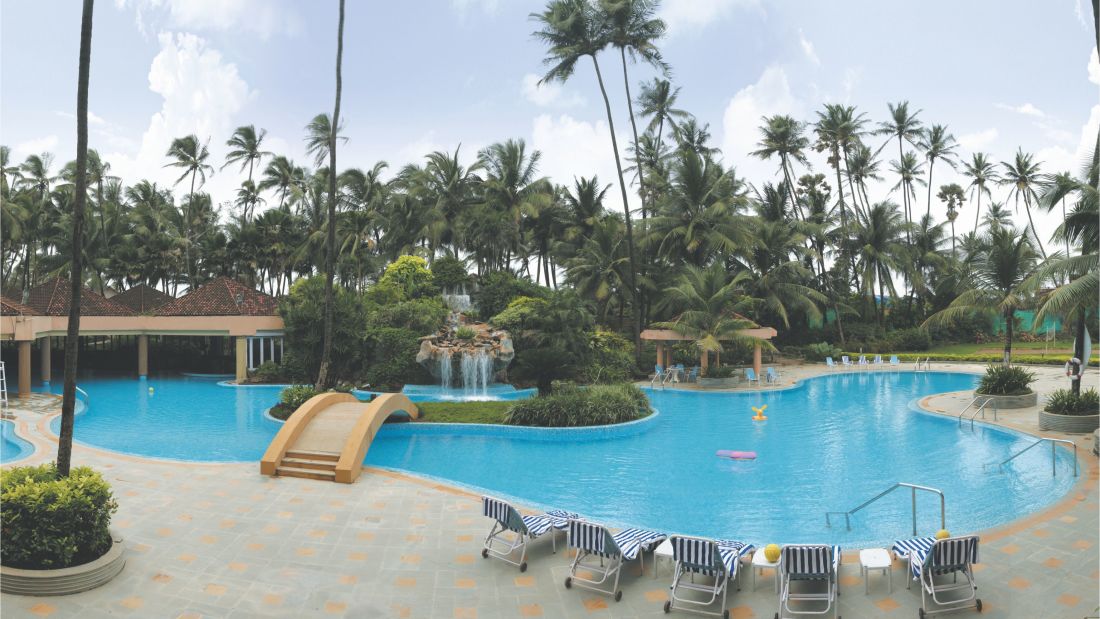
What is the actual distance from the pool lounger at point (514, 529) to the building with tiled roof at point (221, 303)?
2265cm

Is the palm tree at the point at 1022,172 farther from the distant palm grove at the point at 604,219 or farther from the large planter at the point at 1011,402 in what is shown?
the large planter at the point at 1011,402

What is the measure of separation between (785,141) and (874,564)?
35579 mm

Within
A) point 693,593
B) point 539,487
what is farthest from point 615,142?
point 693,593

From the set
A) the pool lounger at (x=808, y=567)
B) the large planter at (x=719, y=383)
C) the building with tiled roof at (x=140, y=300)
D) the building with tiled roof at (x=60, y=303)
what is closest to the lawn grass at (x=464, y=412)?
the large planter at (x=719, y=383)

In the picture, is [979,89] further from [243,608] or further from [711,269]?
[243,608]

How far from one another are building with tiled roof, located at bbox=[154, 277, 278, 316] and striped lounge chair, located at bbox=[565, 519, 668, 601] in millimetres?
23890

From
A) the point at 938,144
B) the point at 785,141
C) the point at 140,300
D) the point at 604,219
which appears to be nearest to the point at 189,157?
the point at 140,300

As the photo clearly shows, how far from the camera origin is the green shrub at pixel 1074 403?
14773 mm

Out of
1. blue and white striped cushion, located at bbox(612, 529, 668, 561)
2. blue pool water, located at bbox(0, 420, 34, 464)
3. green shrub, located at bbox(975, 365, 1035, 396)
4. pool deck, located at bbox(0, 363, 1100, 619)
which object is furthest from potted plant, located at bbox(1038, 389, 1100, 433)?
blue pool water, located at bbox(0, 420, 34, 464)

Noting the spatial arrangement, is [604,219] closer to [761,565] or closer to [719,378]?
[719,378]

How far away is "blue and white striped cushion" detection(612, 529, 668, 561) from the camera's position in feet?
23.8

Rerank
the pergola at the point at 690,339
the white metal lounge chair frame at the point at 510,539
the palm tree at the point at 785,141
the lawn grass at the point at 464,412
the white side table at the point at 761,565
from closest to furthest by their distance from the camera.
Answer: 1. the white side table at the point at 761,565
2. the white metal lounge chair frame at the point at 510,539
3. the lawn grass at the point at 464,412
4. the pergola at the point at 690,339
5. the palm tree at the point at 785,141

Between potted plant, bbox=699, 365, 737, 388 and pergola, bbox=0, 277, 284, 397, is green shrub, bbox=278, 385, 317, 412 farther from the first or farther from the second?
potted plant, bbox=699, 365, 737, 388

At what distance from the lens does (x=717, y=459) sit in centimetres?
1396
